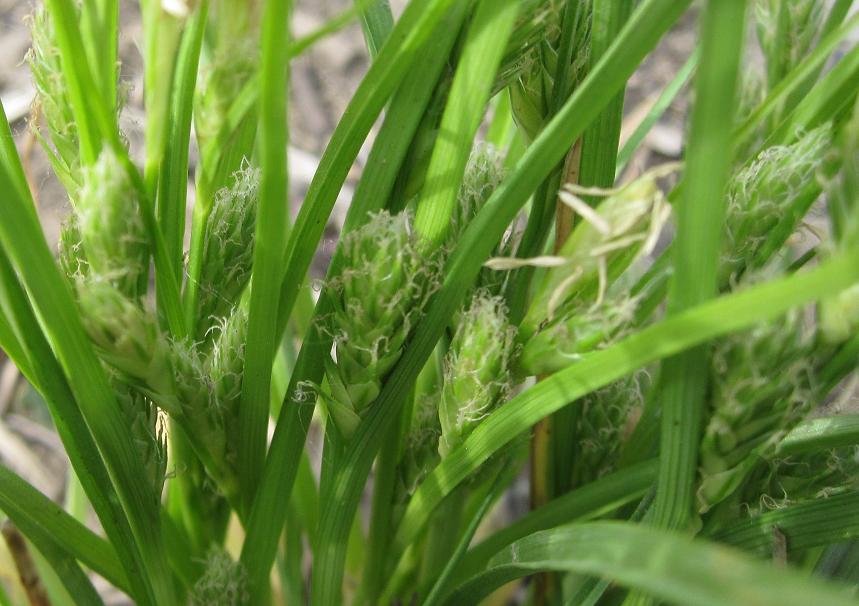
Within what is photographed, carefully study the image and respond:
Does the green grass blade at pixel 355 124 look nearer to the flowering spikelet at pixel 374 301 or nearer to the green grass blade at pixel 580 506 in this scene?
the flowering spikelet at pixel 374 301

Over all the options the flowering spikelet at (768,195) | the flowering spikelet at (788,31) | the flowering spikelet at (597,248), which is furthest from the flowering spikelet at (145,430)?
the flowering spikelet at (788,31)

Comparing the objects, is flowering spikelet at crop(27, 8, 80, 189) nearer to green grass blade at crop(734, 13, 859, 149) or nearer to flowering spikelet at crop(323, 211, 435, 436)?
flowering spikelet at crop(323, 211, 435, 436)

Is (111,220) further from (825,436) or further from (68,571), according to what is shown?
(825,436)

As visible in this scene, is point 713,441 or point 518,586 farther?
point 518,586

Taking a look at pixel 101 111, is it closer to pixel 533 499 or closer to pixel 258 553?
pixel 258 553

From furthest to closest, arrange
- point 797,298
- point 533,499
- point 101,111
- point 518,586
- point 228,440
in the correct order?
1. point 518,586
2. point 533,499
3. point 228,440
4. point 101,111
5. point 797,298

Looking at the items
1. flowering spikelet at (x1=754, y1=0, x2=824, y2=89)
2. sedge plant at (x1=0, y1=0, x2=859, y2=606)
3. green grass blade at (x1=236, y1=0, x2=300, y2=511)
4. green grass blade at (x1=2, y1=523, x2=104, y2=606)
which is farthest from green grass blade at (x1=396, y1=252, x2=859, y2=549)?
flowering spikelet at (x1=754, y1=0, x2=824, y2=89)

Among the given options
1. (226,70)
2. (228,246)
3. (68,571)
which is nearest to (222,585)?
(68,571)

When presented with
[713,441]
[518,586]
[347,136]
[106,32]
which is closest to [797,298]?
[713,441]
